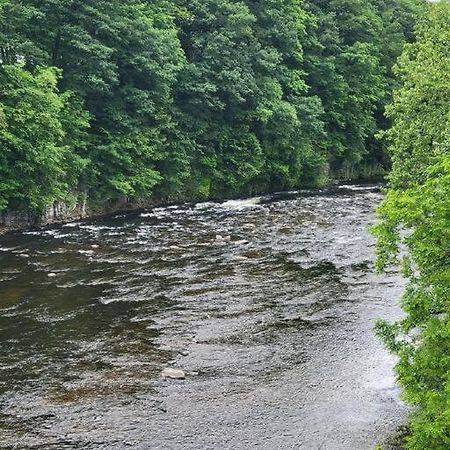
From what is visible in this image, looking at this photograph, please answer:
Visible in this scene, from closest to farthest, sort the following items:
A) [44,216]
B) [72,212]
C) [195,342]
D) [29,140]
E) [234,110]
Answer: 1. [195,342]
2. [29,140]
3. [44,216]
4. [72,212]
5. [234,110]

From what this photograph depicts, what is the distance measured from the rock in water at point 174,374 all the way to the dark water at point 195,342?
31 cm

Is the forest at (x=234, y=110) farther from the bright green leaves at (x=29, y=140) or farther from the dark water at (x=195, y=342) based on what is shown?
the dark water at (x=195, y=342)

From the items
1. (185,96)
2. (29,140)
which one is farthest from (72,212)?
(185,96)

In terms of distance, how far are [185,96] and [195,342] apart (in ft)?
108

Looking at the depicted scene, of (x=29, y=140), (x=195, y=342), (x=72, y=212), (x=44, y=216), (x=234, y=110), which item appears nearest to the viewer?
(x=195, y=342)

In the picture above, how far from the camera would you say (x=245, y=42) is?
53562mm

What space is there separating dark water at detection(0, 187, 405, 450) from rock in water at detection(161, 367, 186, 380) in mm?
314

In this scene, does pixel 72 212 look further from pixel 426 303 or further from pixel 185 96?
pixel 426 303

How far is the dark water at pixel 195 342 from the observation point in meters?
15.3

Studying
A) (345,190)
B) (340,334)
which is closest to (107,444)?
(340,334)

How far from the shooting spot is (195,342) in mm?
20328

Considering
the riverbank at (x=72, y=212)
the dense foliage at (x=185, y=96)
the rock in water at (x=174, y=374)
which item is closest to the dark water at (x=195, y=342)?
the rock in water at (x=174, y=374)

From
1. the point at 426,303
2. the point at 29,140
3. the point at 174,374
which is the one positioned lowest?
the point at 174,374

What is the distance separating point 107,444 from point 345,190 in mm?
44388
